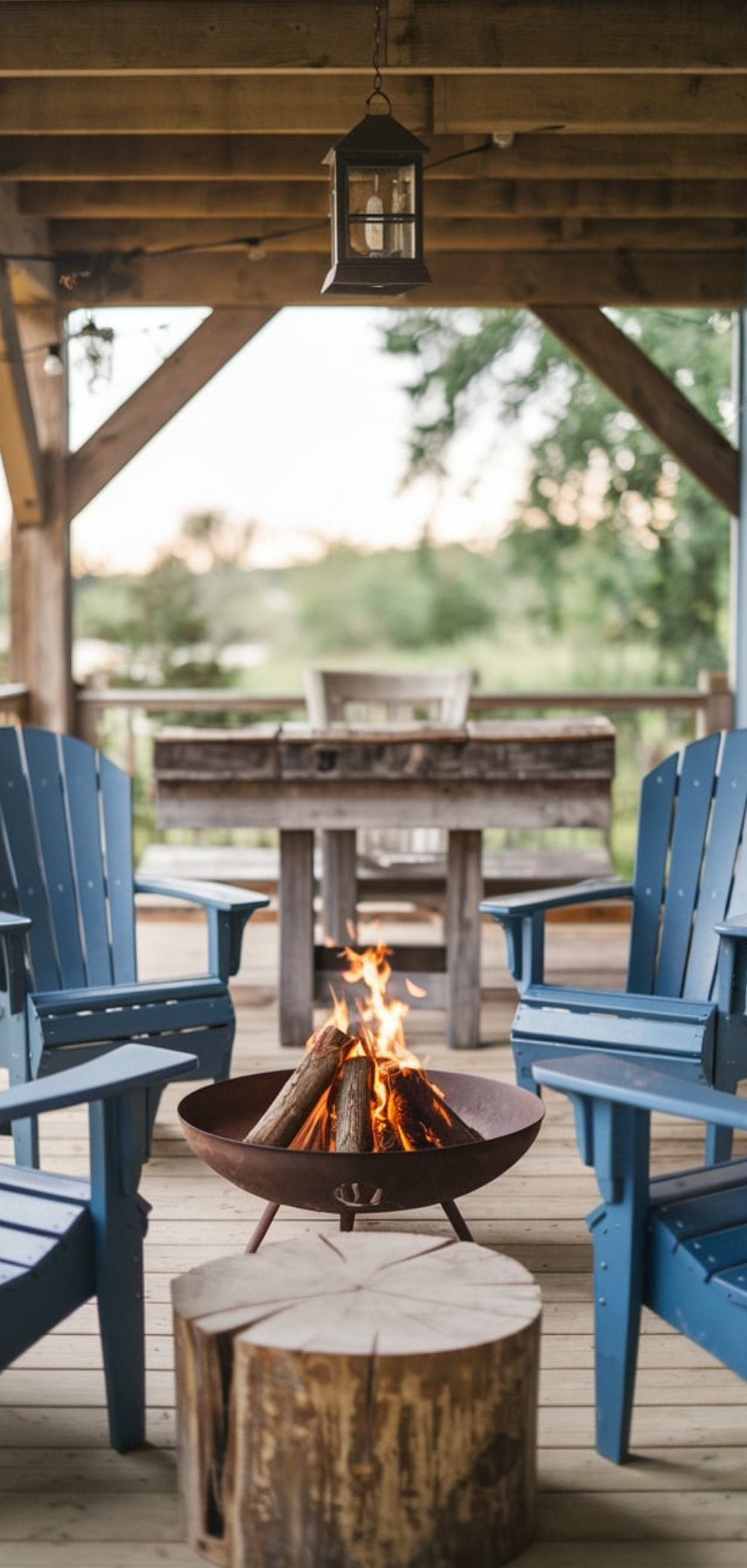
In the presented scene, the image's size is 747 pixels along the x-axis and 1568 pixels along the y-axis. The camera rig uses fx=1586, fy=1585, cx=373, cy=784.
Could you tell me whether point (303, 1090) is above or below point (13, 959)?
below

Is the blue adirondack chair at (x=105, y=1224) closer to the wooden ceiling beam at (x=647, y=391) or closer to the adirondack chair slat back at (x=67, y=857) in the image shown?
the adirondack chair slat back at (x=67, y=857)

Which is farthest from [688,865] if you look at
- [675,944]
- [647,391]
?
[647,391]

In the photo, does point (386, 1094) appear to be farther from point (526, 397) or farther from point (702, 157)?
point (526, 397)

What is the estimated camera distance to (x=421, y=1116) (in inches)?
107

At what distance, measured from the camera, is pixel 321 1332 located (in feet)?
5.99

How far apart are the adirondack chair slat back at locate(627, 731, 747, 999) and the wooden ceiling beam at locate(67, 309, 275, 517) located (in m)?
3.04

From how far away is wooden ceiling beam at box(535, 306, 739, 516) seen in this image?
5996 millimetres

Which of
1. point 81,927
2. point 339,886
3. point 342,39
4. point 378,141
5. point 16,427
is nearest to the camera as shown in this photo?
point 378,141

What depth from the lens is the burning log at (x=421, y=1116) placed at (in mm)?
2678

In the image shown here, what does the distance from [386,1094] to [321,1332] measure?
925 mm

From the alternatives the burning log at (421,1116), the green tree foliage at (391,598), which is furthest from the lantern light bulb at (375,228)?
the green tree foliage at (391,598)

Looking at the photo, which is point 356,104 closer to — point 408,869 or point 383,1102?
point 408,869

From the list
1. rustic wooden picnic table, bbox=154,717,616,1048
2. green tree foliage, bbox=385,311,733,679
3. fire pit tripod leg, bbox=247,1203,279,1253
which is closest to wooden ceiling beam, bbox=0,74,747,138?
rustic wooden picnic table, bbox=154,717,616,1048

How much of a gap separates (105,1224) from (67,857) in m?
1.63
